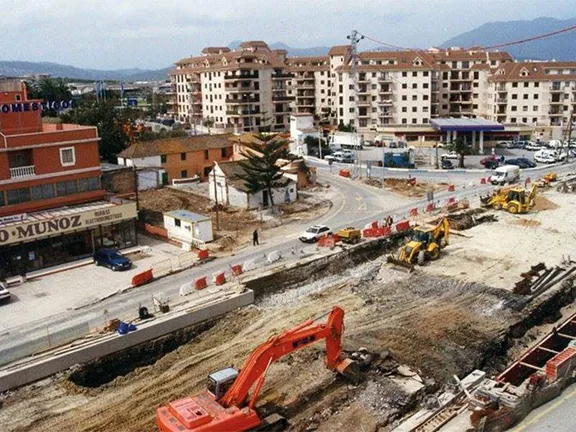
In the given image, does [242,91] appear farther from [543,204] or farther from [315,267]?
[315,267]

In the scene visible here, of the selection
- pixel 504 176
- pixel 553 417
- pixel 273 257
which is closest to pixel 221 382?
pixel 553 417

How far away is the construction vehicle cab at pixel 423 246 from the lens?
118ft

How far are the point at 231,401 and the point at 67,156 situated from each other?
26113 mm

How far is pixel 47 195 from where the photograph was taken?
39.2m

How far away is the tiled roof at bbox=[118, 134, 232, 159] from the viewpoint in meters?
58.1

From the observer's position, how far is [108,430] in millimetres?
20641

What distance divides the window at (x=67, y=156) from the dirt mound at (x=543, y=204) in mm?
34378

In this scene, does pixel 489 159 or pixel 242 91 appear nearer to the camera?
pixel 489 159

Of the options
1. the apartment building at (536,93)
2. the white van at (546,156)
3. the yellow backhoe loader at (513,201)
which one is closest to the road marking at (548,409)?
the yellow backhoe loader at (513,201)

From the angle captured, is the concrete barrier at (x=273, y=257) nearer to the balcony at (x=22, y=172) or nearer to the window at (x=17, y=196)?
the window at (x=17, y=196)

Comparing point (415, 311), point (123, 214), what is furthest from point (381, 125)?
point (415, 311)

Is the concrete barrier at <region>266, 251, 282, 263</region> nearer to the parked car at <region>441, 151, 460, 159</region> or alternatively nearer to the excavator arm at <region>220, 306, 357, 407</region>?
the excavator arm at <region>220, 306, 357, 407</region>

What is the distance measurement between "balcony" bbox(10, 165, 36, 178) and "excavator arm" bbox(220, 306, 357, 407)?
2335 centimetres

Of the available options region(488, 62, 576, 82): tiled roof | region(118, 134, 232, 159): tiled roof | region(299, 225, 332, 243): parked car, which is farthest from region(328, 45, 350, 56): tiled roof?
region(299, 225, 332, 243): parked car
